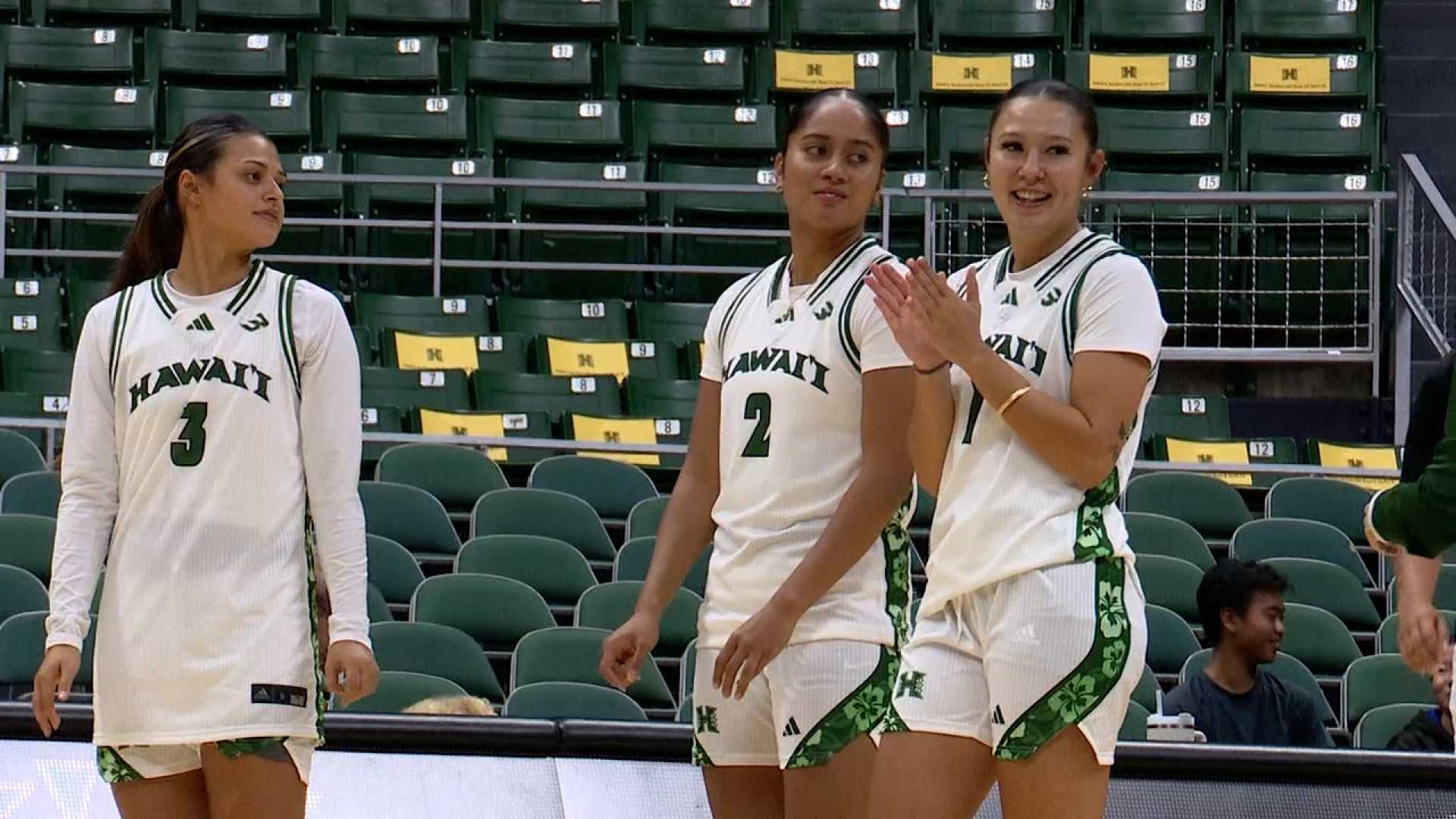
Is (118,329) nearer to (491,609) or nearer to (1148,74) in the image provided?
(491,609)

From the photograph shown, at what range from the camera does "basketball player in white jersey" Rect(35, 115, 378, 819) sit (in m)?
2.85

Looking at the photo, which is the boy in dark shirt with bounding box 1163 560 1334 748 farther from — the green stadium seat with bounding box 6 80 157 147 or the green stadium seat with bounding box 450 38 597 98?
the green stadium seat with bounding box 6 80 157 147

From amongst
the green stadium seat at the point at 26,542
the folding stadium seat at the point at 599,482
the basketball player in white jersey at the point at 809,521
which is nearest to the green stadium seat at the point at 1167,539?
the folding stadium seat at the point at 599,482

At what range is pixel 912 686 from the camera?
2.72 m

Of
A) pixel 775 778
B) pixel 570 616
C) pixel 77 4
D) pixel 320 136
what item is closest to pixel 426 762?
pixel 775 778

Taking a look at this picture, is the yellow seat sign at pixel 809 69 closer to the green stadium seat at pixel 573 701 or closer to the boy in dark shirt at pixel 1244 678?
the boy in dark shirt at pixel 1244 678

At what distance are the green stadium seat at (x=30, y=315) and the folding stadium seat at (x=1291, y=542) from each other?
16.1 feet

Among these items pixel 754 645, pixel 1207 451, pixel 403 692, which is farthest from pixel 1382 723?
pixel 754 645

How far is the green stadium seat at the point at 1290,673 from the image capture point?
598 cm

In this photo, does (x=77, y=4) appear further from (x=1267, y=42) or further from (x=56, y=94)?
(x=1267, y=42)

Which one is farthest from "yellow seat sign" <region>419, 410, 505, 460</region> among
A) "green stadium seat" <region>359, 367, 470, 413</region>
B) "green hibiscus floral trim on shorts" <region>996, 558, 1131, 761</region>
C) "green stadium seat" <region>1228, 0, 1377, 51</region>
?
"green hibiscus floral trim on shorts" <region>996, 558, 1131, 761</region>

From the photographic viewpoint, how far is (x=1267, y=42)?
1112cm

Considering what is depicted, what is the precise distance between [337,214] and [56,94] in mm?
1584

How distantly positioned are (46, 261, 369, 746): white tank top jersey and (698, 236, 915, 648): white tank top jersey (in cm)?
54
